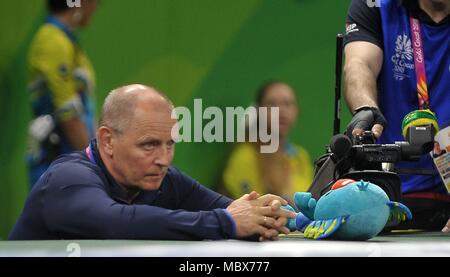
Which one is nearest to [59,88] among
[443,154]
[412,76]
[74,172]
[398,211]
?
[412,76]

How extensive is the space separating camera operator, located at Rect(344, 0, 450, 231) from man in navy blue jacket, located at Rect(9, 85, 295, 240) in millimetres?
629

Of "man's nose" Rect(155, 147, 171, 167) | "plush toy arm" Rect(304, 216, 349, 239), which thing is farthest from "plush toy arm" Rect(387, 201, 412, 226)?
"man's nose" Rect(155, 147, 171, 167)

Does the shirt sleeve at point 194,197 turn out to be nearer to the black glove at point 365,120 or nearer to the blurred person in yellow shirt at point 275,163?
the black glove at point 365,120

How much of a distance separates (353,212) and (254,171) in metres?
2.29

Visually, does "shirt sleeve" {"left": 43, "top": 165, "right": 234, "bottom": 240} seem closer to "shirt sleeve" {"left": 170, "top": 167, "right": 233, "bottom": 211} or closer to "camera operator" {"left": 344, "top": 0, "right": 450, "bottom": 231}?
"shirt sleeve" {"left": 170, "top": 167, "right": 233, "bottom": 211}

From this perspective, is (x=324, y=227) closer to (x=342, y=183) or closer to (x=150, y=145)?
(x=342, y=183)

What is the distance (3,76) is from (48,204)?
2.38 metres

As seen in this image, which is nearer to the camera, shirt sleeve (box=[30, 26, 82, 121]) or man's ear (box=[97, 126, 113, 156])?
man's ear (box=[97, 126, 113, 156])

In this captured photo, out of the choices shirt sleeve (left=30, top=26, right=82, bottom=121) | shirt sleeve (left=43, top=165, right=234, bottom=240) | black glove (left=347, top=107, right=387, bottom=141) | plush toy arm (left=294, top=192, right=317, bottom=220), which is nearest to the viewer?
shirt sleeve (left=43, top=165, right=234, bottom=240)

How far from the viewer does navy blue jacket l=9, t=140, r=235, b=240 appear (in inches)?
69.6

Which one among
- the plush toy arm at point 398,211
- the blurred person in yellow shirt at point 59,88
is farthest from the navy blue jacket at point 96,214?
the blurred person in yellow shirt at point 59,88

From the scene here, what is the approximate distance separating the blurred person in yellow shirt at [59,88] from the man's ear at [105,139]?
1933mm

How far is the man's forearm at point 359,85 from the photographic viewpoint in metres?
2.55

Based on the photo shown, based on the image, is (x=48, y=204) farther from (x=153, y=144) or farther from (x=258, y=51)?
(x=258, y=51)
